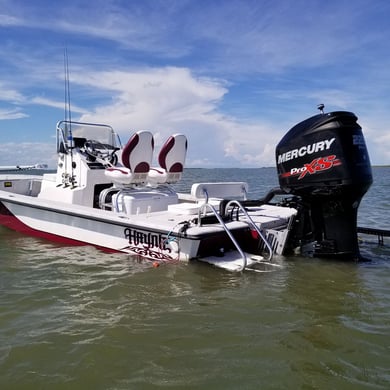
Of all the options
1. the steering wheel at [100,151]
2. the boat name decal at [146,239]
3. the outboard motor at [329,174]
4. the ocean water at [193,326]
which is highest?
the steering wheel at [100,151]

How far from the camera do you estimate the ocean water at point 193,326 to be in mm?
2832

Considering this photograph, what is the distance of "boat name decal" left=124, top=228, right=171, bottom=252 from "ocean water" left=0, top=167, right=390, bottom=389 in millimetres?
320

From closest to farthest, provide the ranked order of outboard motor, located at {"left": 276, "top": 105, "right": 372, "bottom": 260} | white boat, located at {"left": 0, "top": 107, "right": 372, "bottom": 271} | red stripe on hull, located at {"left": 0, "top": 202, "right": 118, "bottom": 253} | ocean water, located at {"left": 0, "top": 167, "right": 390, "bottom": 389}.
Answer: ocean water, located at {"left": 0, "top": 167, "right": 390, "bottom": 389}
outboard motor, located at {"left": 276, "top": 105, "right": 372, "bottom": 260}
white boat, located at {"left": 0, "top": 107, "right": 372, "bottom": 271}
red stripe on hull, located at {"left": 0, "top": 202, "right": 118, "bottom": 253}

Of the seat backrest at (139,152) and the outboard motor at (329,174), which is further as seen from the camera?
the seat backrest at (139,152)

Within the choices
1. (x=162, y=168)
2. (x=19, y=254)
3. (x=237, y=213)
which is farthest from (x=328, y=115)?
(x=19, y=254)

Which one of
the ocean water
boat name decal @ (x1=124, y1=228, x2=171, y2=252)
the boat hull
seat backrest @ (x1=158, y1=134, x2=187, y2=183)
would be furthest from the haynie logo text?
seat backrest @ (x1=158, y1=134, x2=187, y2=183)

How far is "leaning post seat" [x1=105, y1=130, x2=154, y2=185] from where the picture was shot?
653cm

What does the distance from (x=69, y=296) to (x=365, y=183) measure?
381 centimetres

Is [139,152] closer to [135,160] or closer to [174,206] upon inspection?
[135,160]

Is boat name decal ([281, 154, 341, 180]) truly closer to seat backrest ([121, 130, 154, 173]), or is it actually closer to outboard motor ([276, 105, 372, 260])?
outboard motor ([276, 105, 372, 260])

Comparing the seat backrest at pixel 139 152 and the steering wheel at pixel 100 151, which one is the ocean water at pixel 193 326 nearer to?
the seat backrest at pixel 139 152

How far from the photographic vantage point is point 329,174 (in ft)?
16.1

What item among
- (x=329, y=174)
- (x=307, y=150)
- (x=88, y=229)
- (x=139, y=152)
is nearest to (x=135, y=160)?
(x=139, y=152)

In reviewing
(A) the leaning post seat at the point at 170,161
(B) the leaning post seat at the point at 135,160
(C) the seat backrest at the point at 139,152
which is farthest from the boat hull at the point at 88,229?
(A) the leaning post seat at the point at 170,161
